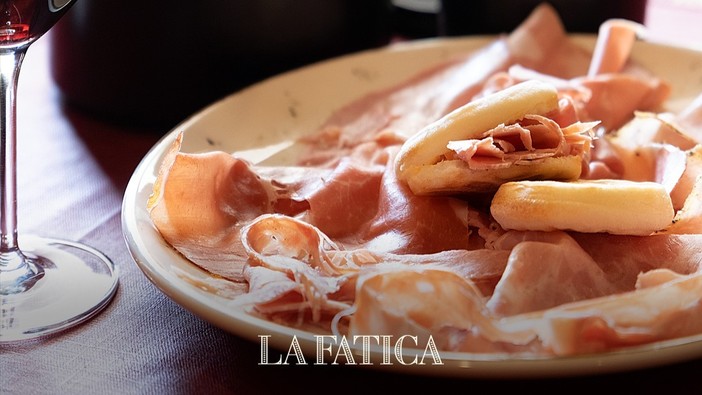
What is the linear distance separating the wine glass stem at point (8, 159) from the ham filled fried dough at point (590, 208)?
0.33m

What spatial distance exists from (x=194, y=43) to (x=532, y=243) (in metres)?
0.50

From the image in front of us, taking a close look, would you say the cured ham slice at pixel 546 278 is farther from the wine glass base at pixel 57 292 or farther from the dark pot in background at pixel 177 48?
the dark pot in background at pixel 177 48

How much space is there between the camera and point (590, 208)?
0.56 meters

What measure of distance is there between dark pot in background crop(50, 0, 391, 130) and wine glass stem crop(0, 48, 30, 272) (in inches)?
12.0

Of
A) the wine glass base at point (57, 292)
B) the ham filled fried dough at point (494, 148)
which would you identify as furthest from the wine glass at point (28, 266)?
the ham filled fried dough at point (494, 148)

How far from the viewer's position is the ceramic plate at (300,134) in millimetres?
461

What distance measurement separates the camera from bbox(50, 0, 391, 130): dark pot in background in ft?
3.00

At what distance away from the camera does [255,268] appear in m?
0.56

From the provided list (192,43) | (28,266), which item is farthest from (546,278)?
(192,43)

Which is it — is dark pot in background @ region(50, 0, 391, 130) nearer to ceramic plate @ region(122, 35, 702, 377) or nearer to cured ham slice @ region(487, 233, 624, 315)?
ceramic plate @ region(122, 35, 702, 377)

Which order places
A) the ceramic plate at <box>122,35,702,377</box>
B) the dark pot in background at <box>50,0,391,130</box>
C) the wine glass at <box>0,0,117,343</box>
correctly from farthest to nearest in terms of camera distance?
the dark pot in background at <box>50,0,391,130</box> → the wine glass at <box>0,0,117,343</box> → the ceramic plate at <box>122,35,702,377</box>

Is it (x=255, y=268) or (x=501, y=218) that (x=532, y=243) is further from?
(x=255, y=268)

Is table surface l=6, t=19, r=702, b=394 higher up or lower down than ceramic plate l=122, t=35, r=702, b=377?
lower down

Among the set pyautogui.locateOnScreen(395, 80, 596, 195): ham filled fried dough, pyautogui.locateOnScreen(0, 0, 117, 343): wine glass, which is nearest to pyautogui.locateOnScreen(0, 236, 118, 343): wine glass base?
pyautogui.locateOnScreen(0, 0, 117, 343): wine glass
